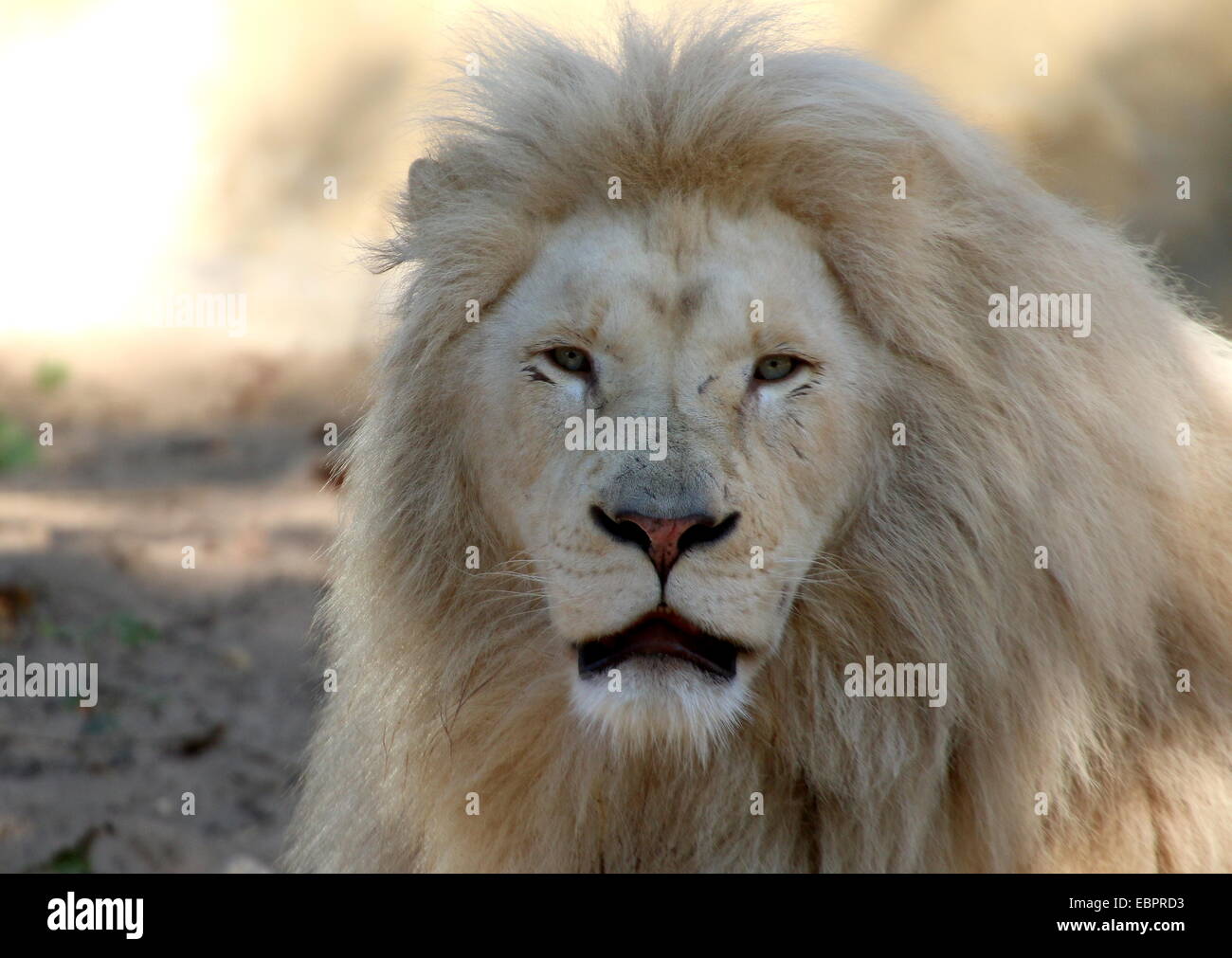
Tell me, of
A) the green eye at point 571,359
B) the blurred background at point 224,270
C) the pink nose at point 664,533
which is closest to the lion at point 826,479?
the green eye at point 571,359

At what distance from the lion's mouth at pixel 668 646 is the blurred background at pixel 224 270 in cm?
274

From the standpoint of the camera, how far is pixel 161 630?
5797 millimetres

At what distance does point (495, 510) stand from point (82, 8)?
7.45m

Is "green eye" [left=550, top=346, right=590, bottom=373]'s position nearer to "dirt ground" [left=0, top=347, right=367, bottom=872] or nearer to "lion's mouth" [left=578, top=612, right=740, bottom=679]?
"lion's mouth" [left=578, top=612, right=740, bottom=679]

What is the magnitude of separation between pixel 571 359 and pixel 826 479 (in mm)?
487

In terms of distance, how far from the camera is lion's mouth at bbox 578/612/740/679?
2338 mm

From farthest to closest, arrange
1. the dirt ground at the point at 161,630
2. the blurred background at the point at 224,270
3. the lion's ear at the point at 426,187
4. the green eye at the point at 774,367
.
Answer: the blurred background at the point at 224,270, the dirt ground at the point at 161,630, the lion's ear at the point at 426,187, the green eye at the point at 774,367

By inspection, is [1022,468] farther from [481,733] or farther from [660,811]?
[481,733]

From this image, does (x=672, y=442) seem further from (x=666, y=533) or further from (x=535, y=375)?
(x=535, y=375)

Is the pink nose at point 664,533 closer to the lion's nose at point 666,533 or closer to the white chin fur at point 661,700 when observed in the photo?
the lion's nose at point 666,533

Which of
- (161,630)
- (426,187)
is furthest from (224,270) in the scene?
(426,187)

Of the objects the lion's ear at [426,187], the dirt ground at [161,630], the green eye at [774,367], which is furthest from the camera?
the dirt ground at [161,630]

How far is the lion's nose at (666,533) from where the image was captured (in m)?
2.27
